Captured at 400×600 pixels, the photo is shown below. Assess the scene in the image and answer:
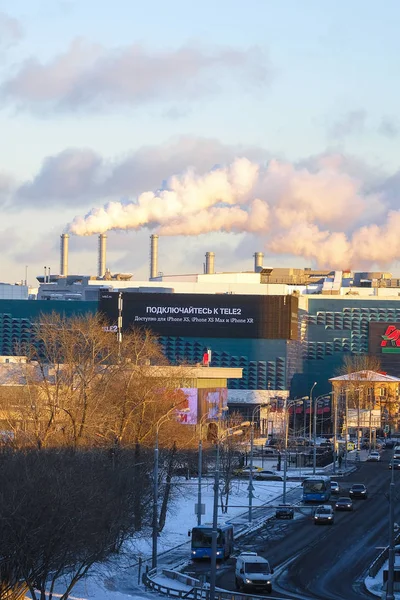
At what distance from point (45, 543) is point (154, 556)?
49.6 ft

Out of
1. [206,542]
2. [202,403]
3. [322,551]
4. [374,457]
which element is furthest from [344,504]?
[202,403]

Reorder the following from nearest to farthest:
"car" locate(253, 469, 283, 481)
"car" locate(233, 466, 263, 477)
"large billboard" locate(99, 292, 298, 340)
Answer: "car" locate(233, 466, 263, 477), "car" locate(253, 469, 283, 481), "large billboard" locate(99, 292, 298, 340)

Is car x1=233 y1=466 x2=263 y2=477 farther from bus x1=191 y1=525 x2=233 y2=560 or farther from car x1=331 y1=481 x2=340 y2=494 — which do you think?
bus x1=191 y1=525 x2=233 y2=560

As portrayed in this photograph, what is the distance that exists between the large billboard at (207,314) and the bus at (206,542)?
5077 inches

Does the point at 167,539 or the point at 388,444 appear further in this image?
the point at 388,444

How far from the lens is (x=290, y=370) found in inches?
7756

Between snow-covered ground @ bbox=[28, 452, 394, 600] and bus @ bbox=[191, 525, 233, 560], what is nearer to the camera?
snow-covered ground @ bbox=[28, 452, 394, 600]

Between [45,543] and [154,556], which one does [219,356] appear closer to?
[154,556]

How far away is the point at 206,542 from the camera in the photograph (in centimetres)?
6038

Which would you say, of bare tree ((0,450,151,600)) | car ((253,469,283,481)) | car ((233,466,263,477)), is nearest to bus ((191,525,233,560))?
bare tree ((0,450,151,600))

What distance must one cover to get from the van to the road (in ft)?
1.93

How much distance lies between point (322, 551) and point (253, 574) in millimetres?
12076

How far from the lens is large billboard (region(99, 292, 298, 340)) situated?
189500mm

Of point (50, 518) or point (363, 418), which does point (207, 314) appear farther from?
point (50, 518)
